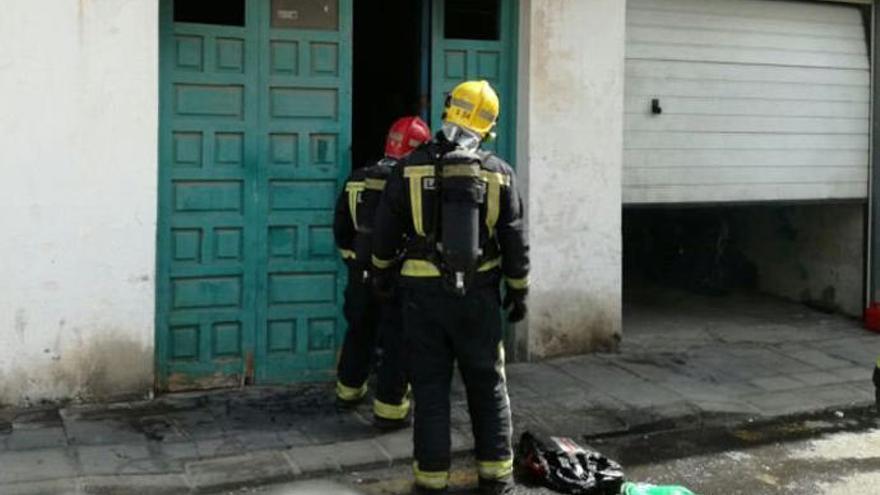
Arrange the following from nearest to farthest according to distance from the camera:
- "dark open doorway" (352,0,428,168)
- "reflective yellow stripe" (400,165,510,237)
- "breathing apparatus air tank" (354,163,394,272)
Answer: "reflective yellow stripe" (400,165,510,237), "breathing apparatus air tank" (354,163,394,272), "dark open doorway" (352,0,428,168)

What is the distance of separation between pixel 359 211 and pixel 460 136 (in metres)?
1.11

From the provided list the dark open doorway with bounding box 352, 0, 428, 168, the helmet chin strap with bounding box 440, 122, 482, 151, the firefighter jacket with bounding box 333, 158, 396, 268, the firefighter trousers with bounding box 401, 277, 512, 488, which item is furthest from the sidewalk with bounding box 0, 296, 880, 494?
the dark open doorway with bounding box 352, 0, 428, 168

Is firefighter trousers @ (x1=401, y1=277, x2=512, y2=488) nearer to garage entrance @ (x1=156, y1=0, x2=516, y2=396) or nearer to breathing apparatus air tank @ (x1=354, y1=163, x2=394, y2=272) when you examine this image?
breathing apparatus air tank @ (x1=354, y1=163, x2=394, y2=272)

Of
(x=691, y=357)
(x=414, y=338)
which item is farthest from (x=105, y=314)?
(x=691, y=357)

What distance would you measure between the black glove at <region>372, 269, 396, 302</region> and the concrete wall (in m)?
6.00

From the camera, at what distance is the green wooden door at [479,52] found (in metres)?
7.55

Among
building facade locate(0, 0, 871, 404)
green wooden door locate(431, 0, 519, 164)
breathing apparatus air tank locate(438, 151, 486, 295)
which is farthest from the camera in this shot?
green wooden door locate(431, 0, 519, 164)

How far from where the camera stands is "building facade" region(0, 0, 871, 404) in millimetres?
6250

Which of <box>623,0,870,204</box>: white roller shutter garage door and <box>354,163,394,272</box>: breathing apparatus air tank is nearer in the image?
<box>354,163,394,272</box>: breathing apparatus air tank

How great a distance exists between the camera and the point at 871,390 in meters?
7.30

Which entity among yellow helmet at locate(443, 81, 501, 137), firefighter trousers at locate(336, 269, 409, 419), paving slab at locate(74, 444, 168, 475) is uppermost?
yellow helmet at locate(443, 81, 501, 137)

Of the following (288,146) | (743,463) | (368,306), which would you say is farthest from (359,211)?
(743,463)

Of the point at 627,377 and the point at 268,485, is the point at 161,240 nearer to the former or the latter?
the point at 268,485

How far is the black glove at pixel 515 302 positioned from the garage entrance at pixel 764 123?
350cm
